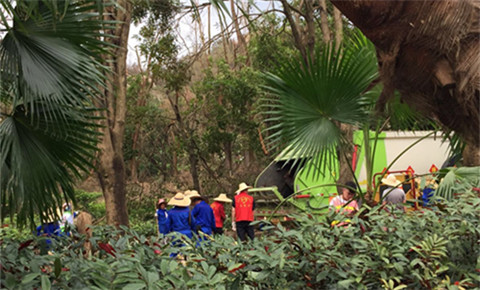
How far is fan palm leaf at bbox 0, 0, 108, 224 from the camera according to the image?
4.56 metres

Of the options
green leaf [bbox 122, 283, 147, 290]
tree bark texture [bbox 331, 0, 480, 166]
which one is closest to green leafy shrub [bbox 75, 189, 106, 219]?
tree bark texture [bbox 331, 0, 480, 166]

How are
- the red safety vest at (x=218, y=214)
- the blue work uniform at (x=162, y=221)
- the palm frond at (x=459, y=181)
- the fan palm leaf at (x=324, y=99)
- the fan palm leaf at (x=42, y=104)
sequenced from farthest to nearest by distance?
1. the red safety vest at (x=218, y=214)
2. the blue work uniform at (x=162, y=221)
3. the fan palm leaf at (x=324, y=99)
4. the fan palm leaf at (x=42, y=104)
5. the palm frond at (x=459, y=181)

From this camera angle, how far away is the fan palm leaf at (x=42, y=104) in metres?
4.56

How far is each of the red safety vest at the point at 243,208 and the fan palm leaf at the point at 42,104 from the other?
674 centimetres

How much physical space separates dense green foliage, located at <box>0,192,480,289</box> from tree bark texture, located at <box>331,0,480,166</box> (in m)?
A: 0.67

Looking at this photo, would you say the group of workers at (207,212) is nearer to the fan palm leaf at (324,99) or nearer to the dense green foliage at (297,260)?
the fan palm leaf at (324,99)

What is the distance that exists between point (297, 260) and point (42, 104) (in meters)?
2.47

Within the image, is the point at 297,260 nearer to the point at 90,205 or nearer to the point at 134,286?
the point at 134,286

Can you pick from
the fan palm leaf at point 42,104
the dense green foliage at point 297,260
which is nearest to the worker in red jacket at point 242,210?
the fan palm leaf at point 42,104

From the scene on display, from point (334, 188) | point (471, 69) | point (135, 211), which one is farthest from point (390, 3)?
point (135, 211)

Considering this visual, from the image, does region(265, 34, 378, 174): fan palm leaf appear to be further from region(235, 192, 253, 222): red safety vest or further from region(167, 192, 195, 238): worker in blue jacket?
region(235, 192, 253, 222): red safety vest

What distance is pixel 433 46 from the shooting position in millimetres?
3756

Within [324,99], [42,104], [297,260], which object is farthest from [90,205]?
[297,260]

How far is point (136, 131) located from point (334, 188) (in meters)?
11.1
